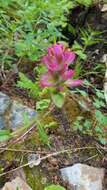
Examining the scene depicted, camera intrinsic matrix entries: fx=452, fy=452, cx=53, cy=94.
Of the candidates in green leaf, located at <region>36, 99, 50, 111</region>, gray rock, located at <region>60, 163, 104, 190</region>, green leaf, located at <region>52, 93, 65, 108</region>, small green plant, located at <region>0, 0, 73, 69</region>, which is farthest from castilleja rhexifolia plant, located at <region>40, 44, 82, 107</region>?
small green plant, located at <region>0, 0, 73, 69</region>

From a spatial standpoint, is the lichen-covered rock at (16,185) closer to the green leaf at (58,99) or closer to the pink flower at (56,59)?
the green leaf at (58,99)

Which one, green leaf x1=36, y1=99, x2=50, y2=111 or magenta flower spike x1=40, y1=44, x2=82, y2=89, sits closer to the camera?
magenta flower spike x1=40, y1=44, x2=82, y2=89

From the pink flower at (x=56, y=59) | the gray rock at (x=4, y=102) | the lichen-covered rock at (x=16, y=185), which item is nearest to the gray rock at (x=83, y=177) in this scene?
the lichen-covered rock at (x=16, y=185)

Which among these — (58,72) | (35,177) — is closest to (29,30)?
(35,177)

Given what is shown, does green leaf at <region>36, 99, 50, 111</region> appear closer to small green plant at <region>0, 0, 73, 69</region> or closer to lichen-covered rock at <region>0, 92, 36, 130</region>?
lichen-covered rock at <region>0, 92, 36, 130</region>

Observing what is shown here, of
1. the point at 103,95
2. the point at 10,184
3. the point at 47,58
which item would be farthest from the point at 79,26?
the point at 47,58

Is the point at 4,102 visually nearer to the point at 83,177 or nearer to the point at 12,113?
the point at 12,113
